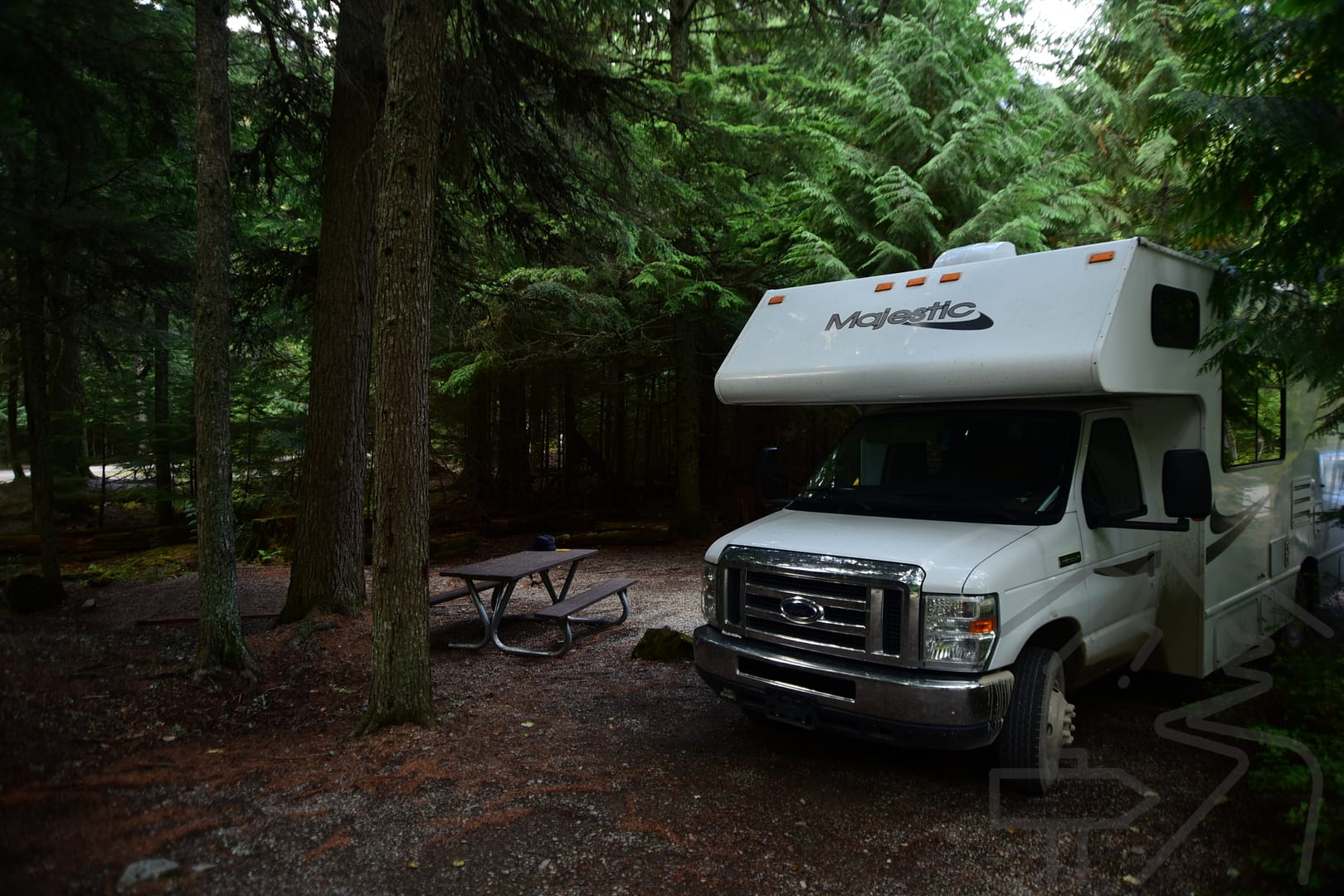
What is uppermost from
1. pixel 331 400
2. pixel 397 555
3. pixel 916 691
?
A: pixel 331 400

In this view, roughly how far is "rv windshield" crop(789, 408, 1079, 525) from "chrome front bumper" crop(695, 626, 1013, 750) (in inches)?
41.0

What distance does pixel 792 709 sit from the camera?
14.6 ft

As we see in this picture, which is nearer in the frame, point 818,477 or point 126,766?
point 126,766

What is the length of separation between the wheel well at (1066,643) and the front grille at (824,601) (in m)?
1.02

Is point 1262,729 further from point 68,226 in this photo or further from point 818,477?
point 68,226

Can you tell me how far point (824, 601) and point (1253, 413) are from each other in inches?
167

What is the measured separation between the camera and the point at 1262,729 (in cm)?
459

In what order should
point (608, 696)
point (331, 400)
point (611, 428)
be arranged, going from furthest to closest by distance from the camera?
point (611, 428) < point (331, 400) < point (608, 696)

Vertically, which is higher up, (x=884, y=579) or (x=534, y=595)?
(x=884, y=579)

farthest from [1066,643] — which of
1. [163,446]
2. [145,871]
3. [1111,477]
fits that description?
[163,446]

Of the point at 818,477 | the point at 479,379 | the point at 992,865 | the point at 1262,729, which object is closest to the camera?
the point at 992,865

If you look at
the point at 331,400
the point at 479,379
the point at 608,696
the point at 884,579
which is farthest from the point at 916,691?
the point at 479,379

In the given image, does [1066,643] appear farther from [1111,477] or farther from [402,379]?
[402,379]

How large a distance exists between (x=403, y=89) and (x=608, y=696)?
4.45m
